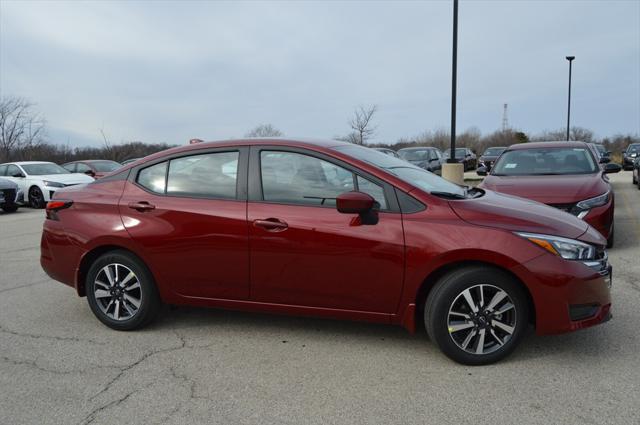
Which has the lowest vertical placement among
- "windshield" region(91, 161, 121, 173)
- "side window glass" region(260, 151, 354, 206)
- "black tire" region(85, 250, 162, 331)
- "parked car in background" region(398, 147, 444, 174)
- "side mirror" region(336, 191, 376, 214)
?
"black tire" region(85, 250, 162, 331)

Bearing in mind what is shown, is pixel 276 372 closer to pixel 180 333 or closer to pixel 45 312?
pixel 180 333

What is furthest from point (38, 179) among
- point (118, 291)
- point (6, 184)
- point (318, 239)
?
point (318, 239)

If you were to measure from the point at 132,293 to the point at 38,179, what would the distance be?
46.0 ft

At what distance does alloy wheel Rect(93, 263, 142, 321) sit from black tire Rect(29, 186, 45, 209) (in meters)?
13.7

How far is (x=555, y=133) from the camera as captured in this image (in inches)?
2500

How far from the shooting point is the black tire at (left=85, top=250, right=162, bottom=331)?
14.5 ft

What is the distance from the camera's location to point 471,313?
11.8ft

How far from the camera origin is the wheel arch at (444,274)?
11.8ft

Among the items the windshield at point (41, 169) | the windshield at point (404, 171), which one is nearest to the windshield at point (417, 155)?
the windshield at point (41, 169)

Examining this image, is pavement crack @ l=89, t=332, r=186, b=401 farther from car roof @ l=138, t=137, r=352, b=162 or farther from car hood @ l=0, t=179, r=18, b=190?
car hood @ l=0, t=179, r=18, b=190

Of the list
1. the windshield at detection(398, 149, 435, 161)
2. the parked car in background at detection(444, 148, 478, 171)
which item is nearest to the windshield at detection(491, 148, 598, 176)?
the windshield at detection(398, 149, 435, 161)

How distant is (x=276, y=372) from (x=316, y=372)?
0.90 ft

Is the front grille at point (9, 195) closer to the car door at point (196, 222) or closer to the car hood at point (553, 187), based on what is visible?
the car door at point (196, 222)

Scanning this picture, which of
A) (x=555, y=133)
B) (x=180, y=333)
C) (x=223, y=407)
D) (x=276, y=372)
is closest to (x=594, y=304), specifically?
(x=276, y=372)
